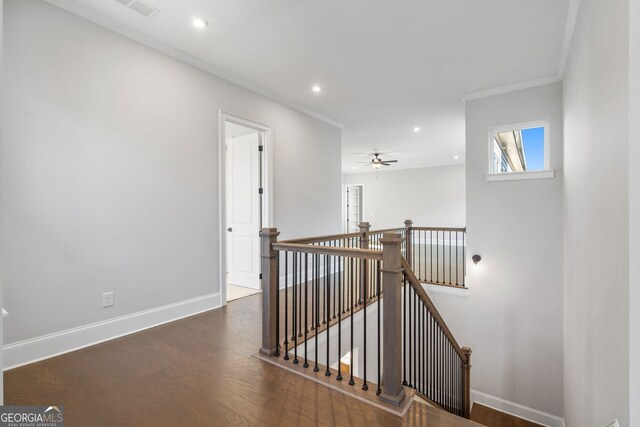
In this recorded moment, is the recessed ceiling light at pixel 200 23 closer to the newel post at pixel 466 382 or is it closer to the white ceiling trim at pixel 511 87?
the white ceiling trim at pixel 511 87

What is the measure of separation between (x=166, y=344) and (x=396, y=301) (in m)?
2.08

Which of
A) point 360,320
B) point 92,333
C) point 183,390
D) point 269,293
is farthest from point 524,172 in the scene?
point 92,333

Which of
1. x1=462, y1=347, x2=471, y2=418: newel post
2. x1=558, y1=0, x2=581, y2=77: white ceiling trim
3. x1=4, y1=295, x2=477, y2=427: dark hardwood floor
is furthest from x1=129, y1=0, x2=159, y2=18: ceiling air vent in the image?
x1=462, y1=347, x2=471, y2=418: newel post

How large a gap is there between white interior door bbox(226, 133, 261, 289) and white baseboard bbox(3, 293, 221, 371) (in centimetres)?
112

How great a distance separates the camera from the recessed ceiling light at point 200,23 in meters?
2.70

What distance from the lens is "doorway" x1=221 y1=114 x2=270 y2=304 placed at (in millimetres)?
4264

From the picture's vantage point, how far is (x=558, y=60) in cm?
347

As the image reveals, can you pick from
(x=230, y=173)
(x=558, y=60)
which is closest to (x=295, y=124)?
(x=230, y=173)

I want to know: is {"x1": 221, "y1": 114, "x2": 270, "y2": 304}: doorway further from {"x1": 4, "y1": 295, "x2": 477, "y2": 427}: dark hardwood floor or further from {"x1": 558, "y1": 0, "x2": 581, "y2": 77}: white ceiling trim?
{"x1": 558, "y1": 0, "x2": 581, "y2": 77}: white ceiling trim

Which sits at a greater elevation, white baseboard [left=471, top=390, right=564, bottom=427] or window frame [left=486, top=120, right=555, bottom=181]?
window frame [left=486, top=120, right=555, bottom=181]

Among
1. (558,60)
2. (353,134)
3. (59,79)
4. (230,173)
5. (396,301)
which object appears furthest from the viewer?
(353,134)

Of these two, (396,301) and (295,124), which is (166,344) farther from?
(295,124)

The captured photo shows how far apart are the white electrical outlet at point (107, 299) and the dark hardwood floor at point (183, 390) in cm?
A: 34

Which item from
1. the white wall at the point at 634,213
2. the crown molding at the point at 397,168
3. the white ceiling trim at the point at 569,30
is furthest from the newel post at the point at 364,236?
the crown molding at the point at 397,168
